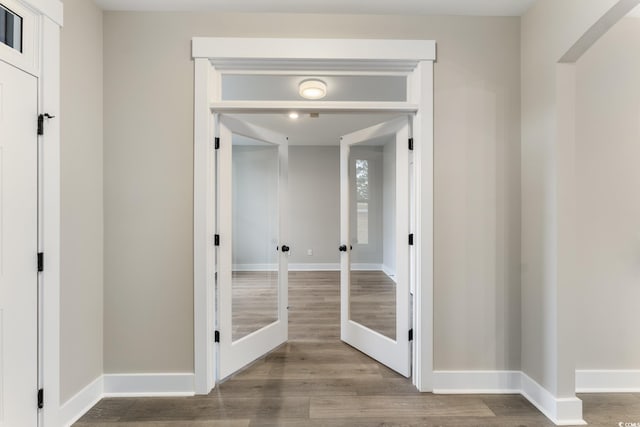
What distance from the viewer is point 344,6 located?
81.4 inches

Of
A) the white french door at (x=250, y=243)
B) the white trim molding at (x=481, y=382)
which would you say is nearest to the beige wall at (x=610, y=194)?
the white trim molding at (x=481, y=382)

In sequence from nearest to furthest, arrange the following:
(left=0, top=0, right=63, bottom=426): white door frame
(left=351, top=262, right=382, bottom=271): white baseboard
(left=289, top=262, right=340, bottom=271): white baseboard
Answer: (left=0, top=0, right=63, bottom=426): white door frame → (left=351, top=262, right=382, bottom=271): white baseboard → (left=289, top=262, right=340, bottom=271): white baseboard

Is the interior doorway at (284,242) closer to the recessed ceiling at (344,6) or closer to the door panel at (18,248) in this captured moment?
the recessed ceiling at (344,6)

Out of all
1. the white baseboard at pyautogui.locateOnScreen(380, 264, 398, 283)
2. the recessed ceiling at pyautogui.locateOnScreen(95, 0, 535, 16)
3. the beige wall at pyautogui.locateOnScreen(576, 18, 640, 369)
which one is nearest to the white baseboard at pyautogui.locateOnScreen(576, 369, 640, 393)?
the beige wall at pyautogui.locateOnScreen(576, 18, 640, 369)

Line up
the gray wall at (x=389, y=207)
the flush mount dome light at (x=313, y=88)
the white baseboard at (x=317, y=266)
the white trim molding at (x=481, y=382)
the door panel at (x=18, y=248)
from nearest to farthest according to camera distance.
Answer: the door panel at (x=18, y=248) < the white trim molding at (x=481, y=382) < the flush mount dome light at (x=313, y=88) < the gray wall at (x=389, y=207) < the white baseboard at (x=317, y=266)

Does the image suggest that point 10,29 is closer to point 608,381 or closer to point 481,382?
point 481,382

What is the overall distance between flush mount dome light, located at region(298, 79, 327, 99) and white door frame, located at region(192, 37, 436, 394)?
4.8 inches

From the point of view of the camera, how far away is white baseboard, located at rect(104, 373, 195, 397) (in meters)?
2.07

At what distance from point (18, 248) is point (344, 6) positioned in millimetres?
2459

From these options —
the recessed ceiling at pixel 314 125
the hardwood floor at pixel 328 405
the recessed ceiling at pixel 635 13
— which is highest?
the recessed ceiling at pixel 314 125

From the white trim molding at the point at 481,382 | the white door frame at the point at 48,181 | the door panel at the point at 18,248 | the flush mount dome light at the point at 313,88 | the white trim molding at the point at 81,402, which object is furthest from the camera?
the flush mount dome light at the point at 313,88

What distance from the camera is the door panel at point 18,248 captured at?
1.44 metres

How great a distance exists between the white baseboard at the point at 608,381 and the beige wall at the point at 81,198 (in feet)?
11.3

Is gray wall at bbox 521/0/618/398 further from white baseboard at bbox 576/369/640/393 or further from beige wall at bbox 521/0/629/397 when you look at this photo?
white baseboard at bbox 576/369/640/393
